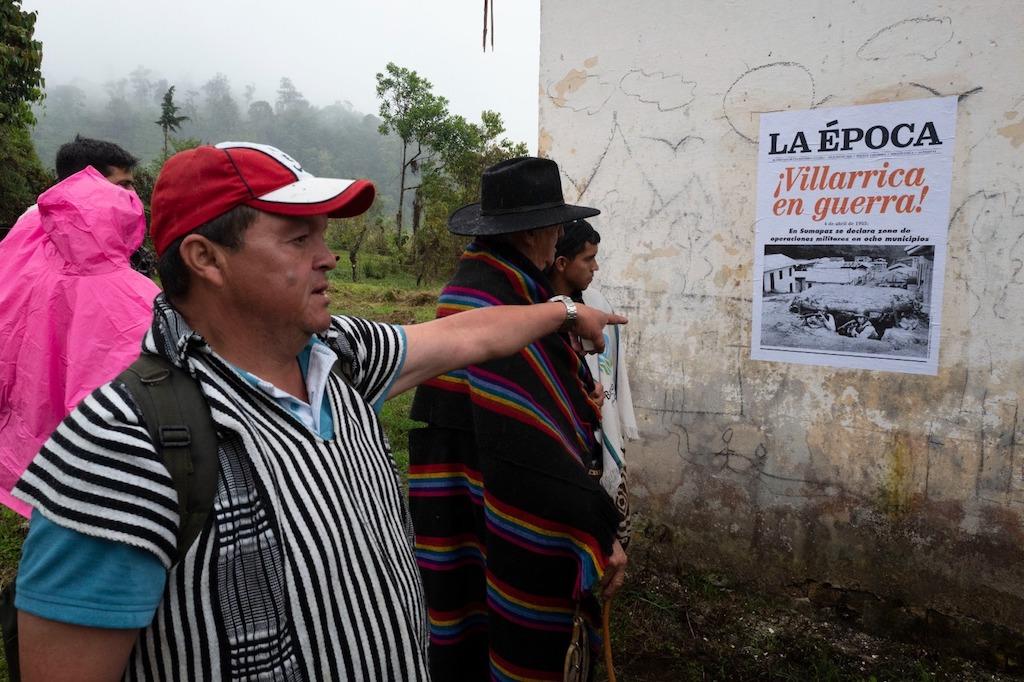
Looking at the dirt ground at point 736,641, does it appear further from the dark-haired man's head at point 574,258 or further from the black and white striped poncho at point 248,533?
the black and white striped poncho at point 248,533

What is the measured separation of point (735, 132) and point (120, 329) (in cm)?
281

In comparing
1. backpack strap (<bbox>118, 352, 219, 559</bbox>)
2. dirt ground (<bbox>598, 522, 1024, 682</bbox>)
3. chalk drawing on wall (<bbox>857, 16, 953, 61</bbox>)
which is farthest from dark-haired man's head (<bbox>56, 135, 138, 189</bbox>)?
chalk drawing on wall (<bbox>857, 16, 953, 61</bbox>)

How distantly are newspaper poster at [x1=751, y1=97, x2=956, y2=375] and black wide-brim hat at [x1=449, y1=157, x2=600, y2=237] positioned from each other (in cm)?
130

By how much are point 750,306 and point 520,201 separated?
155cm

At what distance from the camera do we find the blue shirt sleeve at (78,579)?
3.06 feet

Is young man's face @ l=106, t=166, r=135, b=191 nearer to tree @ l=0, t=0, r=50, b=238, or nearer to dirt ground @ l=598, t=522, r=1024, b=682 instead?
dirt ground @ l=598, t=522, r=1024, b=682

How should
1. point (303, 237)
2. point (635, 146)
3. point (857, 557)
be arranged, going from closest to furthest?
point (303, 237), point (857, 557), point (635, 146)

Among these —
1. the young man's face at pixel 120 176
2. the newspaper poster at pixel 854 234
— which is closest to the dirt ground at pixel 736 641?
the newspaper poster at pixel 854 234

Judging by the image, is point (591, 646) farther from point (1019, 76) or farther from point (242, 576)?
point (1019, 76)

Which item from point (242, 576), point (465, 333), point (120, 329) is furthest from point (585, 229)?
point (242, 576)

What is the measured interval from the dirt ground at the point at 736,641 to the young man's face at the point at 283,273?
2.49m

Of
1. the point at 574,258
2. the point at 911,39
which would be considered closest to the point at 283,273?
the point at 574,258

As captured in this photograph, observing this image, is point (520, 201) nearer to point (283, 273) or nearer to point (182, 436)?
point (283, 273)

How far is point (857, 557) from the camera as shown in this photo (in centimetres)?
335
